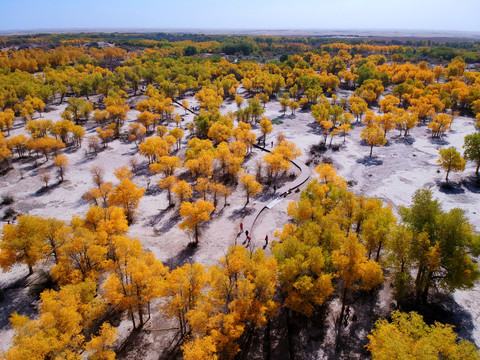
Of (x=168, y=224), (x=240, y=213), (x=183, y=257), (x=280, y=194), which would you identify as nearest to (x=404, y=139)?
(x=280, y=194)

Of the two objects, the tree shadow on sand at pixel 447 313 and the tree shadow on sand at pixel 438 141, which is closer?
the tree shadow on sand at pixel 447 313

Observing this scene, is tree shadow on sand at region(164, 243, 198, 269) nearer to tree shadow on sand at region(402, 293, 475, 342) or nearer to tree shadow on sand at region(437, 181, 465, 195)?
tree shadow on sand at region(402, 293, 475, 342)

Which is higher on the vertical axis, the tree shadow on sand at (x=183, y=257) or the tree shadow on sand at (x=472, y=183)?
the tree shadow on sand at (x=472, y=183)

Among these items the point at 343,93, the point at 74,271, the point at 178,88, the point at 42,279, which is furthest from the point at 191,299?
the point at 343,93

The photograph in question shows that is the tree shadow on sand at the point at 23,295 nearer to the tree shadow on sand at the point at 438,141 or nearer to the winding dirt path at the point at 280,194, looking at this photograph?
the winding dirt path at the point at 280,194

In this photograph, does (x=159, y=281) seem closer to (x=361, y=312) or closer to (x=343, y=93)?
(x=361, y=312)

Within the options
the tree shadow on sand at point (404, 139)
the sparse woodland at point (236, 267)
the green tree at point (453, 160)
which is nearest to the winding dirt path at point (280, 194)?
the sparse woodland at point (236, 267)

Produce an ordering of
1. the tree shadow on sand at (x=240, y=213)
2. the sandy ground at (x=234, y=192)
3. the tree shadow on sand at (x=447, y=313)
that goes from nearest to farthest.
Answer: the tree shadow on sand at (x=447, y=313) < the sandy ground at (x=234, y=192) < the tree shadow on sand at (x=240, y=213)
